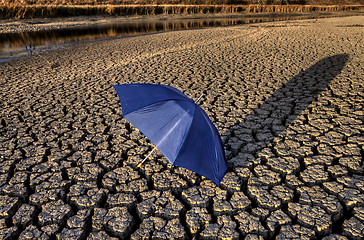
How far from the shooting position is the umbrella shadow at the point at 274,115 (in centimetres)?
331

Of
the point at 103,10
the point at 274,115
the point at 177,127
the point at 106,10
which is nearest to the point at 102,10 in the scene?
the point at 103,10

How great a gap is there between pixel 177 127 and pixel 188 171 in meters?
0.92

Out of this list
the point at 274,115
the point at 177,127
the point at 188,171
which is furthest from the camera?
the point at 274,115

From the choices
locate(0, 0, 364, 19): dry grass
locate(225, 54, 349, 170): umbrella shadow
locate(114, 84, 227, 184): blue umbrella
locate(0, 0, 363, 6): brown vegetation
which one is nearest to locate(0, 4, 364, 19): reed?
locate(0, 0, 364, 19): dry grass

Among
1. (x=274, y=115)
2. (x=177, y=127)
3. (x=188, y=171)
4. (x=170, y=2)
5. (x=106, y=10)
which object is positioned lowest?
(x=188, y=171)

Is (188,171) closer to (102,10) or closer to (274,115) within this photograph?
(274,115)

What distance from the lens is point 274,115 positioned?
4.23m

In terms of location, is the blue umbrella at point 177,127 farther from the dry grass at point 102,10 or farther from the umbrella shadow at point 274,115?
the dry grass at point 102,10

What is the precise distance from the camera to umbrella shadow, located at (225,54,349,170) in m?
3.31

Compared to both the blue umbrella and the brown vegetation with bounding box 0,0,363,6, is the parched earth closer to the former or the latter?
the blue umbrella

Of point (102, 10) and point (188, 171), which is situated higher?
point (102, 10)

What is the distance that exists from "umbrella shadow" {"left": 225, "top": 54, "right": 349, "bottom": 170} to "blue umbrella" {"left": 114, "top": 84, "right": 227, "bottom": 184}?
0.93 meters

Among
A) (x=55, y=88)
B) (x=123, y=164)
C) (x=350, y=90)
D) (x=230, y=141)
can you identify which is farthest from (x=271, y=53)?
(x=123, y=164)

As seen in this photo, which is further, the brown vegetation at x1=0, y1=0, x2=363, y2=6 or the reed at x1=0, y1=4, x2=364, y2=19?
the brown vegetation at x1=0, y1=0, x2=363, y2=6
